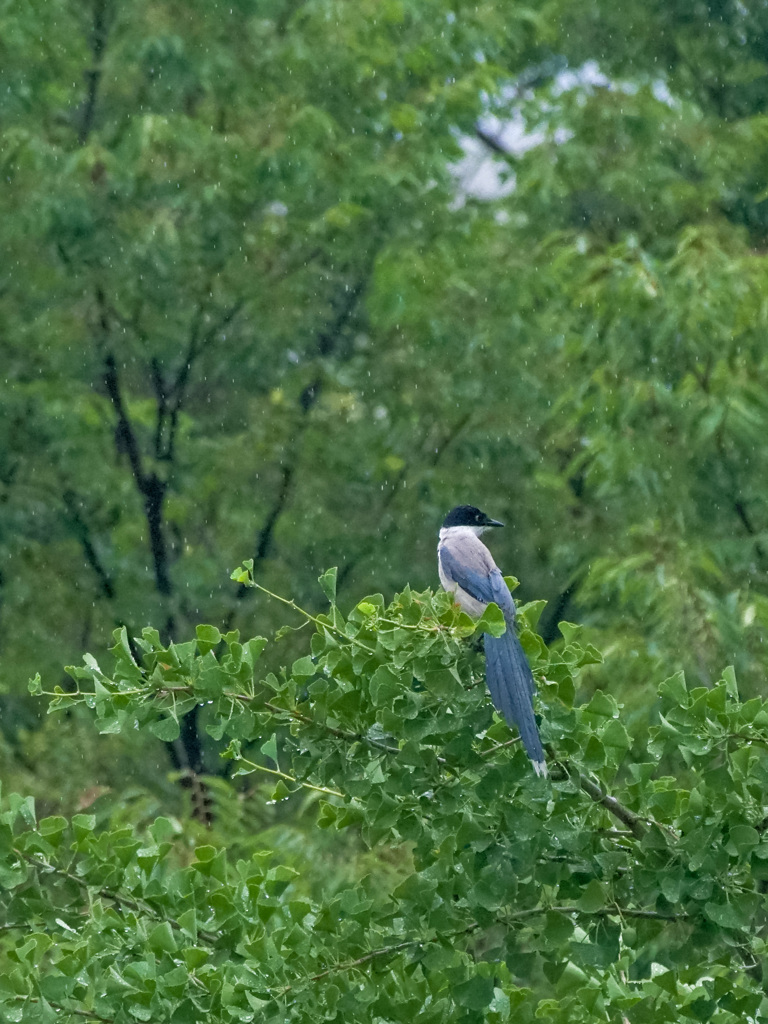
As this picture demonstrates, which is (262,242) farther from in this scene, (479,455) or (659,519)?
(659,519)

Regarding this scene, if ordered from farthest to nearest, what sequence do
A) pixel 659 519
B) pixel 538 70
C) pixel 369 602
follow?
pixel 538 70
pixel 659 519
pixel 369 602

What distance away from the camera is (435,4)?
10.1m

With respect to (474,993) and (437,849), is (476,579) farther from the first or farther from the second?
(474,993)

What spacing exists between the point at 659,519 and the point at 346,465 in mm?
2904

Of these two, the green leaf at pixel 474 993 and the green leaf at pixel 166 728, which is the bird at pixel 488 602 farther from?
the green leaf at pixel 166 728

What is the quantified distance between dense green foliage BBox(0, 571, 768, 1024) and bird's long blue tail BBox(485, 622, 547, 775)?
0.04 m

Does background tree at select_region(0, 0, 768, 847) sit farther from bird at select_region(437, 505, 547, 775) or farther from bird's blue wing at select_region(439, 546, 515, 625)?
bird's blue wing at select_region(439, 546, 515, 625)

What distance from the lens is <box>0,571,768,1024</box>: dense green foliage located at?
2.87 m

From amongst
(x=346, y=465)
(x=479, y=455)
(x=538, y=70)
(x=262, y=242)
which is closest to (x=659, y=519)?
(x=479, y=455)

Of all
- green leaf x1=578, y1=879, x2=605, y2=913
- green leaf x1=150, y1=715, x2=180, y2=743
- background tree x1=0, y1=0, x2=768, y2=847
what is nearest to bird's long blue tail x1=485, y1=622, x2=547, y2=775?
green leaf x1=578, y1=879, x2=605, y2=913

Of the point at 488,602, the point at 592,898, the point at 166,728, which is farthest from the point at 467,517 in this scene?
the point at 592,898

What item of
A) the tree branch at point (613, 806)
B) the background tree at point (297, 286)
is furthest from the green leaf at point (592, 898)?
the background tree at point (297, 286)

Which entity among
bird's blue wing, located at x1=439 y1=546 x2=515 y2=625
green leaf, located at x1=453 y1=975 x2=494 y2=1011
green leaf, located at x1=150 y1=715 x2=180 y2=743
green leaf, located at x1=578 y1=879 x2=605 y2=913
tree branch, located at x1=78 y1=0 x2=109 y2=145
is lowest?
green leaf, located at x1=453 y1=975 x2=494 y2=1011

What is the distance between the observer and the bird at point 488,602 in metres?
2.83
